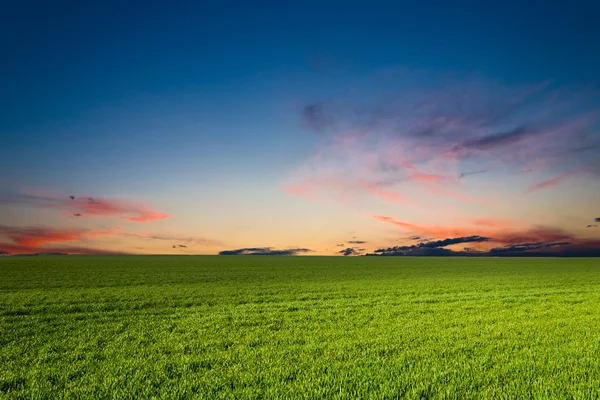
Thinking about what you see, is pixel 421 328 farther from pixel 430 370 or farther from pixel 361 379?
pixel 361 379

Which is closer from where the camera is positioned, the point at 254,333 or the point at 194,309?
the point at 254,333

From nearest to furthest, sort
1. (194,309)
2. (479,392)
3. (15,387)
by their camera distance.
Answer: (479,392) → (15,387) → (194,309)

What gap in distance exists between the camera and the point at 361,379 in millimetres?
7852

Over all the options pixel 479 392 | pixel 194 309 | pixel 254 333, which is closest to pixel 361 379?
pixel 479 392

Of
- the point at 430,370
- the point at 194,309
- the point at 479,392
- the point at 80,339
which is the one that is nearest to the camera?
the point at 479,392

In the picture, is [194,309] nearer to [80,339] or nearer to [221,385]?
[80,339]

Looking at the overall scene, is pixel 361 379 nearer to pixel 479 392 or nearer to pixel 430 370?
pixel 430 370

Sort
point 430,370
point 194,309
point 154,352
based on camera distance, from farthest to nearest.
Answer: point 194,309 < point 154,352 < point 430,370

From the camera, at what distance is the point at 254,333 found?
40.6ft

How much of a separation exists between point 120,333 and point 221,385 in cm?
695

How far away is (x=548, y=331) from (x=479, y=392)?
7.57 meters

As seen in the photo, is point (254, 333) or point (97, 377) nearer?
point (97, 377)

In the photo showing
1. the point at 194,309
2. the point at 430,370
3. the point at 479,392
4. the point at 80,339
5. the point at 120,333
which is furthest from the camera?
the point at 194,309

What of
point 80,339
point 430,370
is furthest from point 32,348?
point 430,370
